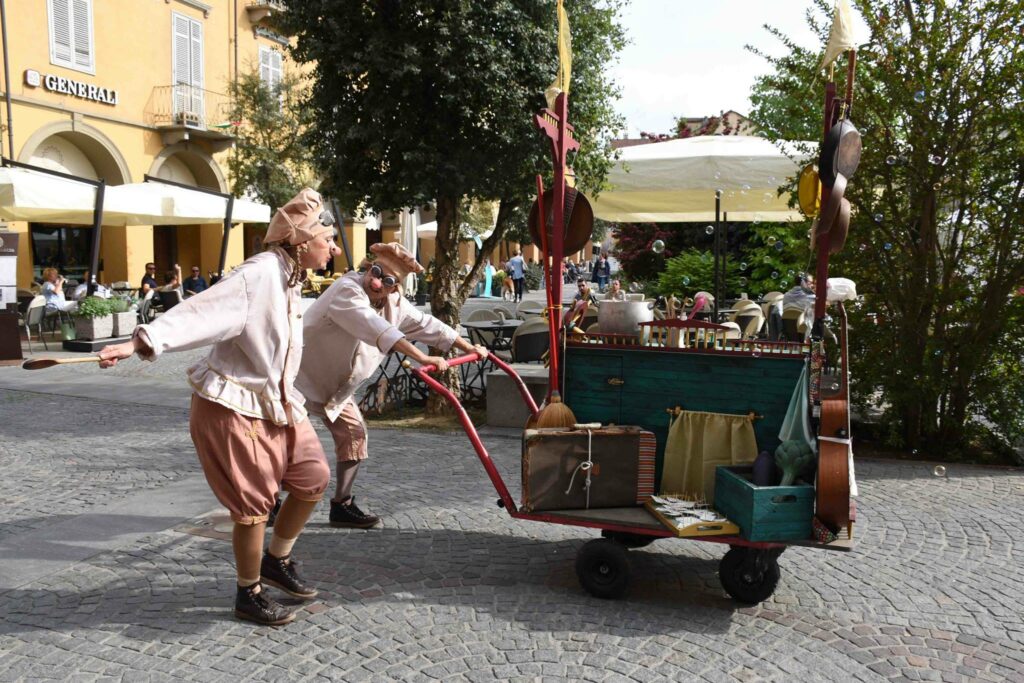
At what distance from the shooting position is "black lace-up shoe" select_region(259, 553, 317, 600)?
382 cm

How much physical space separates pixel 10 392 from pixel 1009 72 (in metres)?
9.64

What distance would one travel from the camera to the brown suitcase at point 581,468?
12.7 feet

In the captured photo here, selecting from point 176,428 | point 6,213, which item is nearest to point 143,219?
point 6,213

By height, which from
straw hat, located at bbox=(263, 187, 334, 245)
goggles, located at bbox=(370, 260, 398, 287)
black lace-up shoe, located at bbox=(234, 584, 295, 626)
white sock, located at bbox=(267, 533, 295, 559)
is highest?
straw hat, located at bbox=(263, 187, 334, 245)

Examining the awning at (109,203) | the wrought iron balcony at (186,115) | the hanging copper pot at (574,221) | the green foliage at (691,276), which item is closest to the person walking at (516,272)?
the wrought iron balcony at (186,115)

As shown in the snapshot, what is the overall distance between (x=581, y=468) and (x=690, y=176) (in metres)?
5.49

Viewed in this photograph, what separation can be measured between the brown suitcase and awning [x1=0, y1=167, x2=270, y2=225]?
10329 millimetres

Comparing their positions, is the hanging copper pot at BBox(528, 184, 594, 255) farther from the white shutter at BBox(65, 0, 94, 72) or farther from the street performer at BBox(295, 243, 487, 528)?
the white shutter at BBox(65, 0, 94, 72)

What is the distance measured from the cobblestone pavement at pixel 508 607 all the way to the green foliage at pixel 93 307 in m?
8.08

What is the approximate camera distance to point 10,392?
9.24m

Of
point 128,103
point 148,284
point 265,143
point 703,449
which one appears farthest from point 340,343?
point 265,143

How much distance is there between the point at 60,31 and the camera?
19219 mm

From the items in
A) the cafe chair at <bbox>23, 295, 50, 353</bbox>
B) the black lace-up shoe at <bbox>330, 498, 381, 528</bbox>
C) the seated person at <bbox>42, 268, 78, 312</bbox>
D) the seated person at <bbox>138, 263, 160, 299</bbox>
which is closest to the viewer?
the black lace-up shoe at <bbox>330, 498, 381, 528</bbox>

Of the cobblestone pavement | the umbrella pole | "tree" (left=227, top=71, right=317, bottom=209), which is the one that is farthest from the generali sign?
the cobblestone pavement
